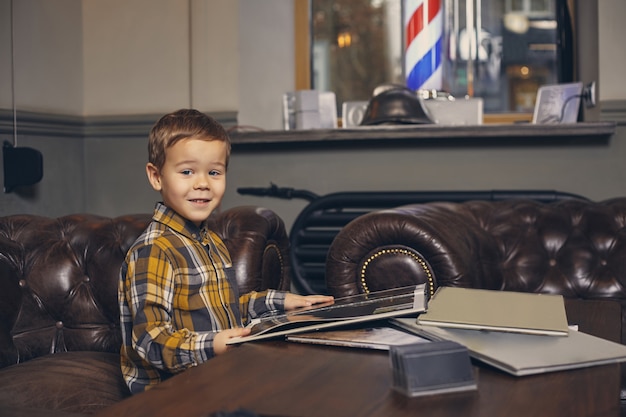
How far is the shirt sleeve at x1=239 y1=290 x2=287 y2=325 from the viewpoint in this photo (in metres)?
1.70

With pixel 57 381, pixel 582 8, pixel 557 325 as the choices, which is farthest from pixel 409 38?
pixel 557 325

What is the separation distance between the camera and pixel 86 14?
368 cm

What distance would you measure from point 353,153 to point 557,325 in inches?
85.5

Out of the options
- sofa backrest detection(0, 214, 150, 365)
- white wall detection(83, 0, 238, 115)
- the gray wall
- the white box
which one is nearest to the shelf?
the gray wall

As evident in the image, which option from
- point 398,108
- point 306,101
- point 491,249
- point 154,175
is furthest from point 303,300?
point 306,101

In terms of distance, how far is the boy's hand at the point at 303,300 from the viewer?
1580mm

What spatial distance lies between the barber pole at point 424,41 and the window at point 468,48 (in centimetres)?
16

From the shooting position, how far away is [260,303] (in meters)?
1.73

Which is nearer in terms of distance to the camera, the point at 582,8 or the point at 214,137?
the point at 214,137

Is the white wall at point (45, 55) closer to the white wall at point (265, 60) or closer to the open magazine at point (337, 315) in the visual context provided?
the white wall at point (265, 60)

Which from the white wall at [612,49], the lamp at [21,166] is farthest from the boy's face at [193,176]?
the white wall at [612,49]

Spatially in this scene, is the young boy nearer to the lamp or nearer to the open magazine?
the open magazine

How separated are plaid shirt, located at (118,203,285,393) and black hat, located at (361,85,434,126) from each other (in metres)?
1.58

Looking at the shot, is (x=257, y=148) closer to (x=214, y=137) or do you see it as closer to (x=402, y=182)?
(x=402, y=182)
